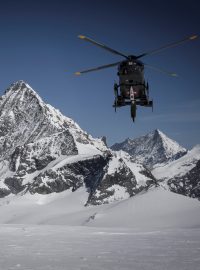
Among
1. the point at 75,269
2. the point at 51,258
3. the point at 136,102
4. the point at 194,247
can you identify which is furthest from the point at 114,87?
the point at 75,269

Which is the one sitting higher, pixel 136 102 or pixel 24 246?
pixel 136 102

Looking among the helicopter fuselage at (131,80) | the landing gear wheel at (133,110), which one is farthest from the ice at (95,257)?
the helicopter fuselage at (131,80)

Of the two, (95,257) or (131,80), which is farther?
(131,80)

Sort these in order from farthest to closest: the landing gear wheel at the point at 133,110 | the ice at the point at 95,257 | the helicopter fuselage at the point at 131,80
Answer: the helicopter fuselage at the point at 131,80 → the landing gear wheel at the point at 133,110 → the ice at the point at 95,257

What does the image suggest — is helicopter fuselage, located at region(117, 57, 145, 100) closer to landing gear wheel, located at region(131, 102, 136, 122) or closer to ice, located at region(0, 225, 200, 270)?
landing gear wheel, located at region(131, 102, 136, 122)

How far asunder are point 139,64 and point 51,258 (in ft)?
56.0

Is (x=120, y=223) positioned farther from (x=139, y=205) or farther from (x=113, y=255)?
(x=113, y=255)

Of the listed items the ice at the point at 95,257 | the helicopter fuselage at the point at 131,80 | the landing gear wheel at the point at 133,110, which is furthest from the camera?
the helicopter fuselage at the point at 131,80

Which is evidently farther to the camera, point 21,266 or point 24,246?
point 24,246

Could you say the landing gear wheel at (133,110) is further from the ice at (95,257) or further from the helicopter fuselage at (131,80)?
the ice at (95,257)

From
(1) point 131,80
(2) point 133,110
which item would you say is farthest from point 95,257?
(1) point 131,80

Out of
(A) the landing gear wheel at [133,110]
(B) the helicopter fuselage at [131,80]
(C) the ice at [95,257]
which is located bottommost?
(C) the ice at [95,257]

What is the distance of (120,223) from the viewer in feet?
500

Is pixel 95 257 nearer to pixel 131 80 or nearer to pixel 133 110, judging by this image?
pixel 133 110
